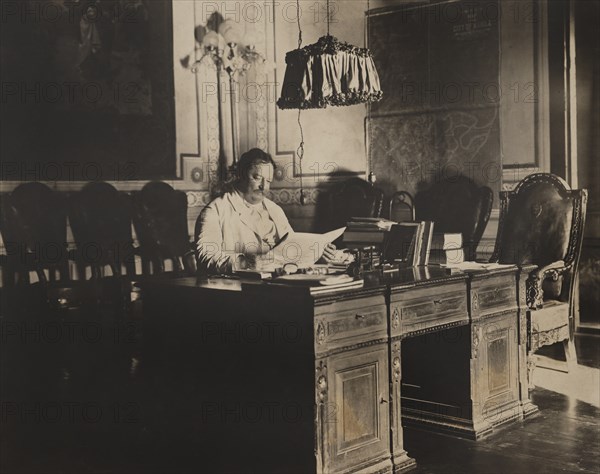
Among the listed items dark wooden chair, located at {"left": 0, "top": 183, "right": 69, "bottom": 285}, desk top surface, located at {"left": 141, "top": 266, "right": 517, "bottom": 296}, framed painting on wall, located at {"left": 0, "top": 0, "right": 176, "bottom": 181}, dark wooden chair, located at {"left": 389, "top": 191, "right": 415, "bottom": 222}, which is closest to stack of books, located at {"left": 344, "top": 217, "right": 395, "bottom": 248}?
desk top surface, located at {"left": 141, "top": 266, "right": 517, "bottom": 296}

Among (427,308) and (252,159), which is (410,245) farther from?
(252,159)

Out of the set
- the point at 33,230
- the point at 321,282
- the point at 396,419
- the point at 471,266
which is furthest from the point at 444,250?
the point at 33,230

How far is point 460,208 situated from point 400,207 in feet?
2.44

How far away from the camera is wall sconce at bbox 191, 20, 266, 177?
643 centimetres

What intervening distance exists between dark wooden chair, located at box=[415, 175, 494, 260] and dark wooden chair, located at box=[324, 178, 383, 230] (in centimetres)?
39

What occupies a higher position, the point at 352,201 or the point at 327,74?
the point at 327,74

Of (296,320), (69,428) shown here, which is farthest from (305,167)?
(296,320)

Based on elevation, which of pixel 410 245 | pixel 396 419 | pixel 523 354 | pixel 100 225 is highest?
pixel 100 225

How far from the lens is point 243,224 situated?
384 cm

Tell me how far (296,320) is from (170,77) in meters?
4.29

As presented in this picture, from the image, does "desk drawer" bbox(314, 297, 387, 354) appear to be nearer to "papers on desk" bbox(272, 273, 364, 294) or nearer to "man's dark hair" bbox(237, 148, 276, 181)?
"papers on desk" bbox(272, 273, 364, 294)

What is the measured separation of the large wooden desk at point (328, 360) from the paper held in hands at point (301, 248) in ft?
1.10

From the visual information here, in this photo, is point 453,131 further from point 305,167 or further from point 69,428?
point 69,428

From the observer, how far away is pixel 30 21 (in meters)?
5.60
